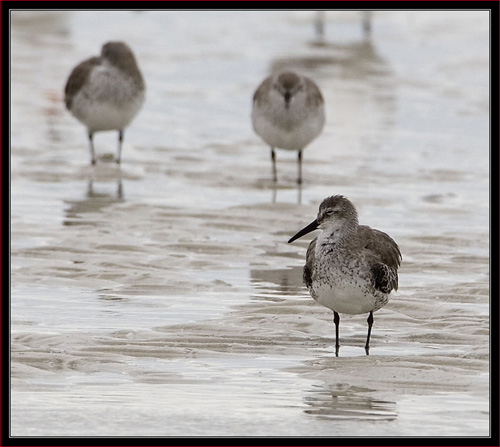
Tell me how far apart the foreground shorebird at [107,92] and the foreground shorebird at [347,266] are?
24.3 ft

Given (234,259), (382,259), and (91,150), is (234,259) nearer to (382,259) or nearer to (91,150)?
(382,259)

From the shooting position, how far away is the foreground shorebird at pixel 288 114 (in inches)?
581

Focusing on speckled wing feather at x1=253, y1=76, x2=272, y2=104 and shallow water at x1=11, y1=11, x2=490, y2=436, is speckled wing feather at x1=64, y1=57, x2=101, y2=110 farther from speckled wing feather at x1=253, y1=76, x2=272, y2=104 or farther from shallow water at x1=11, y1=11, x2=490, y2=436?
speckled wing feather at x1=253, y1=76, x2=272, y2=104

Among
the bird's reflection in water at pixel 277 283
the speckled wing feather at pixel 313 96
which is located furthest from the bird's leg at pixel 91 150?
the bird's reflection in water at pixel 277 283

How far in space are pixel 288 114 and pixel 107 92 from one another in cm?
269

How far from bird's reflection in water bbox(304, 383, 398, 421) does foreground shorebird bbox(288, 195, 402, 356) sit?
0.93 meters

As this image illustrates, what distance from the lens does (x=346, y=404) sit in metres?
6.96

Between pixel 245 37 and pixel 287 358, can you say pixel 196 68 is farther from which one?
pixel 287 358

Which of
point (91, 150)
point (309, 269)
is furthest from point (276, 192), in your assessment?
point (309, 269)

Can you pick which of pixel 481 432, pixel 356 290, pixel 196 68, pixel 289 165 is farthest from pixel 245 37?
pixel 481 432

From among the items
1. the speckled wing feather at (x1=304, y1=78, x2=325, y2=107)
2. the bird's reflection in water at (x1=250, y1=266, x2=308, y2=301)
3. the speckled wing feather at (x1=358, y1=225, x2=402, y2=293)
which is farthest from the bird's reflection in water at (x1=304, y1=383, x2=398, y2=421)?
the speckled wing feather at (x1=304, y1=78, x2=325, y2=107)

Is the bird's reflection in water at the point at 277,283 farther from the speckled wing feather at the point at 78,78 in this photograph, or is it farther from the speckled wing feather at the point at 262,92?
the speckled wing feather at the point at 78,78

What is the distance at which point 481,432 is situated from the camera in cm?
642

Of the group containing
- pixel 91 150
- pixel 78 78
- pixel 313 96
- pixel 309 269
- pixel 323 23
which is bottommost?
pixel 309 269
